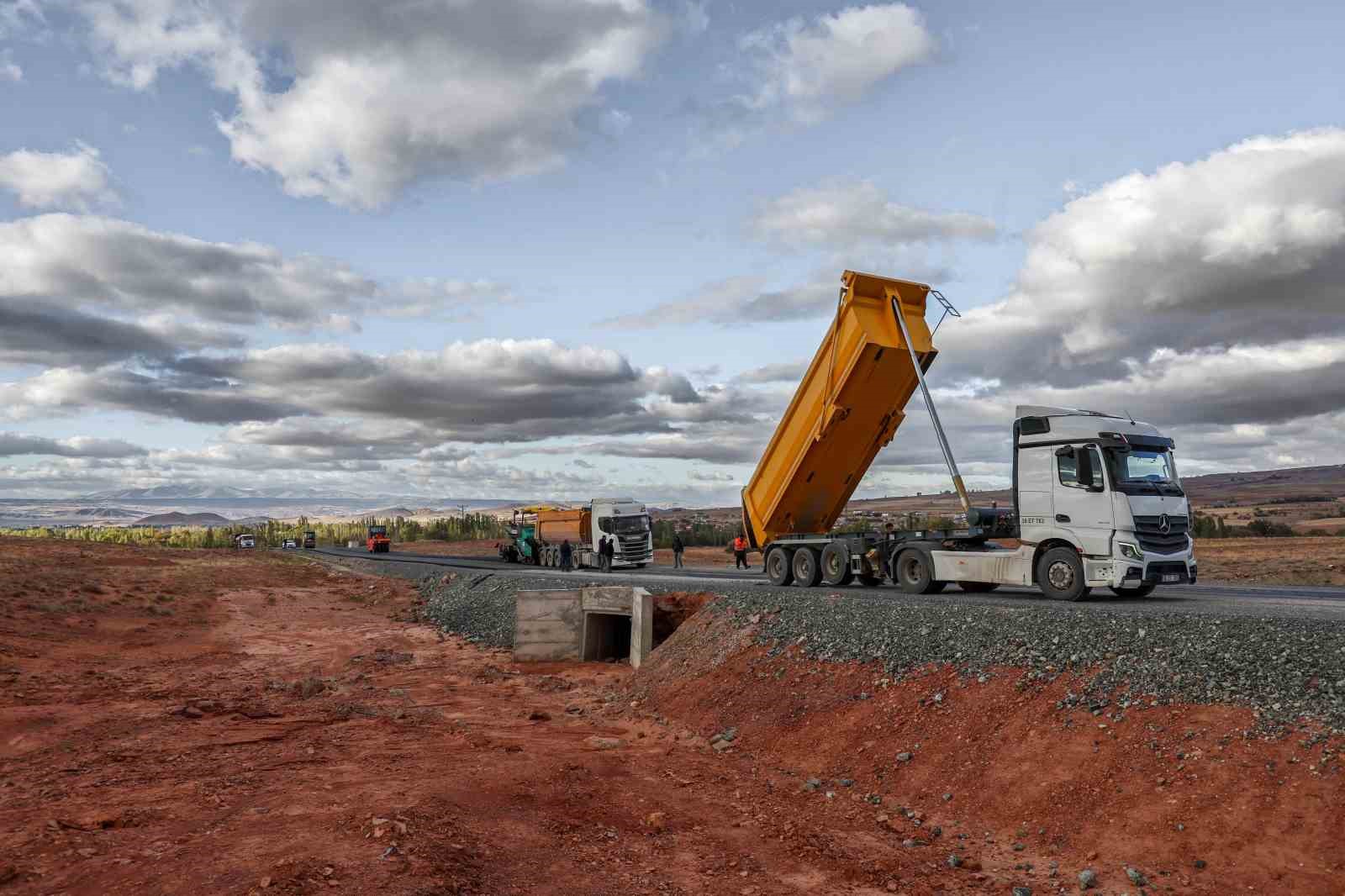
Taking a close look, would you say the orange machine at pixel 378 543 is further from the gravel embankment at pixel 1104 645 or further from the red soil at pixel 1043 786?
the red soil at pixel 1043 786

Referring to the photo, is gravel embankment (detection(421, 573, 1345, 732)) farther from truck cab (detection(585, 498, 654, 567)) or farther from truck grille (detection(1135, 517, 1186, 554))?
truck cab (detection(585, 498, 654, 567))

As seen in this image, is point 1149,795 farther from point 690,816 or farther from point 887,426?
point 887,426

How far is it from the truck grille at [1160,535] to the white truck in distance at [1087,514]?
0.02 metres

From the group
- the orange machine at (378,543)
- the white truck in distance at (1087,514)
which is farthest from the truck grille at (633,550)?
the orange machine at (378,543)

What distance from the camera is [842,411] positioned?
17594mm

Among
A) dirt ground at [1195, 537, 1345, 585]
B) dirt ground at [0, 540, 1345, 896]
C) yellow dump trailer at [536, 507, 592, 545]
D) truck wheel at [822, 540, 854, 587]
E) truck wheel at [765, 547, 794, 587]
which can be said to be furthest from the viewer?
yellow dump trailer at [536, 507, 592, 545]

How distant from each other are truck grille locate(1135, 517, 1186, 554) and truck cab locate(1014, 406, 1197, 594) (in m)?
0.01

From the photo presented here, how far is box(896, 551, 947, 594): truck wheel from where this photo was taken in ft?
56.4

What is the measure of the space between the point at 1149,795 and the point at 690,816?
4.79 m

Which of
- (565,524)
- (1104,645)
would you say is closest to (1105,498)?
(1104,645)

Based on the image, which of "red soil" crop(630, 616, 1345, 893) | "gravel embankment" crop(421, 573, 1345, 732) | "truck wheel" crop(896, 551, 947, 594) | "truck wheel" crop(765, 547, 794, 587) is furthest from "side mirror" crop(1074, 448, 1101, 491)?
"truck wheel" crop(765, 547, 794, 587)

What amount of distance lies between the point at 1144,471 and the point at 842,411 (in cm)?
564

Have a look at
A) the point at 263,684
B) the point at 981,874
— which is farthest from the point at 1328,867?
the point at 263,684

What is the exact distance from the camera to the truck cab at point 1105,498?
46.7 feet
